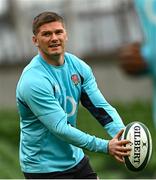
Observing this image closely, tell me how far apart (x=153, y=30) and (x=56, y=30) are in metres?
5.54

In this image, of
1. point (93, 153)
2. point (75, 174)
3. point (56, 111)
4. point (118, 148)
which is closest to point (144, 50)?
point (93, 153)

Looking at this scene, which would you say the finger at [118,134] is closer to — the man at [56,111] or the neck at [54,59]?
the man at [56,111]

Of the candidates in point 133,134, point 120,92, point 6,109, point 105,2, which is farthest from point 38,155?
point 105,2

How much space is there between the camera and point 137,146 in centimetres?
691

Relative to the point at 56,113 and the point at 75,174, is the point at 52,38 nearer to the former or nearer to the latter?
the point at 56,113

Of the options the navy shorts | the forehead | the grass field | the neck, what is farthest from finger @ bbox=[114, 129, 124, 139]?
the grass field

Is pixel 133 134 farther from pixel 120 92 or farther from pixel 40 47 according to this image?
pixel 120 92

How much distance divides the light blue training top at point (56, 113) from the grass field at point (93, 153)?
15.3 ft

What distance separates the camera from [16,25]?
2375 centimetres

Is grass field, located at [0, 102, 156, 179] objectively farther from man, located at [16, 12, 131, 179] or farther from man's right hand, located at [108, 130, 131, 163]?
man's right hand, located at [108, 130, 131, 163]

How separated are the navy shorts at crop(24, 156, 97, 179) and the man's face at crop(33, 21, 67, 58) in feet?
2.84

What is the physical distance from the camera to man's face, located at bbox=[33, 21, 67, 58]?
6.99 meters

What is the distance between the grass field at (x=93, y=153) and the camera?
1331 centimetres

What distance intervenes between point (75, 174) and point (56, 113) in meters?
0.59
